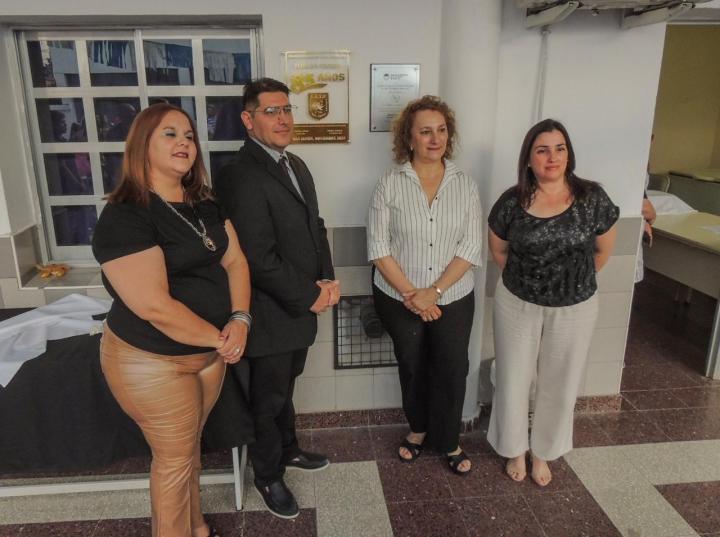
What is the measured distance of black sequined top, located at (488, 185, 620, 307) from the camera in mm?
2145

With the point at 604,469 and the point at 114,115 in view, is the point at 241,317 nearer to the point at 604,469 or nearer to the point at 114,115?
the point at 114,115

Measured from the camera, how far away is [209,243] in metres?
1.73

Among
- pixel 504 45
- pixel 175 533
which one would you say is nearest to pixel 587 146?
pixel 504 45

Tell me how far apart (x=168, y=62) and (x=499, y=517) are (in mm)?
2476

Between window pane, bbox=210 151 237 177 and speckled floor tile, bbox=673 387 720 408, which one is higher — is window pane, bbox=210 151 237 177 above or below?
above

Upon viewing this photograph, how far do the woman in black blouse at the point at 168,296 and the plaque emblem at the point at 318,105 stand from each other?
85 centimetres

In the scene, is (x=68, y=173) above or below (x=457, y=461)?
above

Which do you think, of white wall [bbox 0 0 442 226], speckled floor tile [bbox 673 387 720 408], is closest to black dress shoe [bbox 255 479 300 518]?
white wall [bbox 0 0 442 226]

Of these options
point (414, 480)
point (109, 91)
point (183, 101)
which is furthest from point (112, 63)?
point (414, 480)

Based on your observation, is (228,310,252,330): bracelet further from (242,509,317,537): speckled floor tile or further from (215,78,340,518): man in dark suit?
(242,509,317,537): speckled floor tile

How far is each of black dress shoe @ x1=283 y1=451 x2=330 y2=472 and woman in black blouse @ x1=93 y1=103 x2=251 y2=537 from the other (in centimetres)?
70

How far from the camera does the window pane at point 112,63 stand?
257cm

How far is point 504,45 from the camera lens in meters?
2.54

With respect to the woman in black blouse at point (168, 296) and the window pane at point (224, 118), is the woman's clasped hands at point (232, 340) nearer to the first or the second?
the woman in black blouse at point (168, 296)
